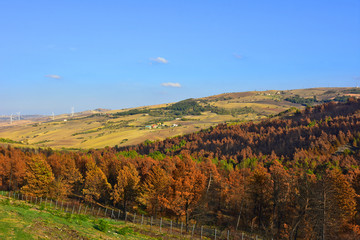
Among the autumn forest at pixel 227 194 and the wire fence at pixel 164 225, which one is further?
the wire fence at pixel 164 225

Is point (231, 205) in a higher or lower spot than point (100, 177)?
lower

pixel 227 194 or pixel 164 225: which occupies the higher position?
pixel 227 194

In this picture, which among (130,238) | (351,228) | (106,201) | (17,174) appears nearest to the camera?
(130,238)

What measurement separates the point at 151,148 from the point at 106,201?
123 meters

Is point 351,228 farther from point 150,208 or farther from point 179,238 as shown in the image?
point 150,208

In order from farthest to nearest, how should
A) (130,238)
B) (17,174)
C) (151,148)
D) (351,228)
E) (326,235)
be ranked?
1. (151,148)
2. (17,174)
3. (351,228)
4. (326,235)
5. (130,238)

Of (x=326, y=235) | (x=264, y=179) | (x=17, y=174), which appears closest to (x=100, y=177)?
(x=17, y=174)

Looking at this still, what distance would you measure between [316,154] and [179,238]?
114 metres

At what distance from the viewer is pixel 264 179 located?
54.4 meters

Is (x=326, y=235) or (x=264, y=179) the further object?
(x=264, y=179)

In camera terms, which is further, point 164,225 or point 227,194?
point 227,194

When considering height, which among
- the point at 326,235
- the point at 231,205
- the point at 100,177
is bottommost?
the point at 231,205

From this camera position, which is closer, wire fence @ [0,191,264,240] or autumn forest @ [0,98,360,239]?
autumn forest @ [0,98,360,239]

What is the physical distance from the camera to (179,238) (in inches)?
1556
